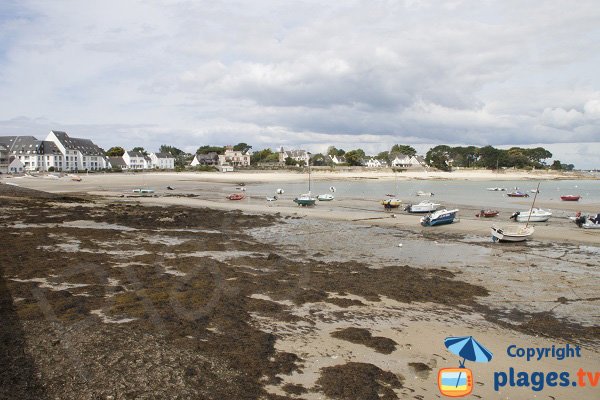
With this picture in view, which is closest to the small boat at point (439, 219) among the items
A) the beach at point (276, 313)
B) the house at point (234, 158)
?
the beach at point (276, 313)

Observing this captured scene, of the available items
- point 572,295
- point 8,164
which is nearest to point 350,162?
point 8,164

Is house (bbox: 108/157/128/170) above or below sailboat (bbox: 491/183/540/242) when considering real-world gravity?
above

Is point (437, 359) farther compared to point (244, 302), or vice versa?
point (244, 302)

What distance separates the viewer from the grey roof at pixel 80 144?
125 meters

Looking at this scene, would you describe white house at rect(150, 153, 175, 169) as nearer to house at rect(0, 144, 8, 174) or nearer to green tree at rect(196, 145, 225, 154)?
green tree at rect(196, 145, 225, 154)

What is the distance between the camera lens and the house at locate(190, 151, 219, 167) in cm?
17150

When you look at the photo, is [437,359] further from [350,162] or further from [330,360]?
[350,162]

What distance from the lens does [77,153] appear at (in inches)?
5069

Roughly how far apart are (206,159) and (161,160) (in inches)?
693

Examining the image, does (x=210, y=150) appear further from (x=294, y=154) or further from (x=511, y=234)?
(x=511, y=234)

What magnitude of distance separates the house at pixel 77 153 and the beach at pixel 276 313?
370 feet

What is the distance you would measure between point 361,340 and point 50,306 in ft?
24.6

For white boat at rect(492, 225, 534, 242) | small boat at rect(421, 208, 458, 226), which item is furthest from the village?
white boat at rect(492, 225, 534, 242)

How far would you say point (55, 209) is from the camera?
3438cm
